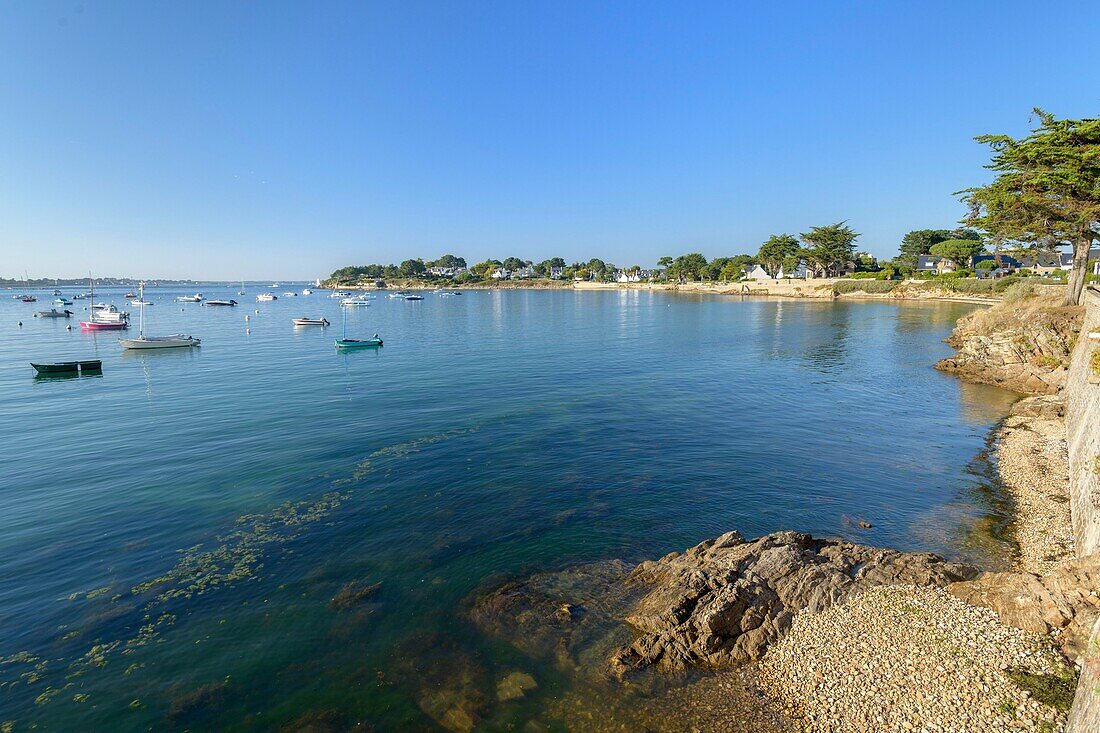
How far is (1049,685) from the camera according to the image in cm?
876

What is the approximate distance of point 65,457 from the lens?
2486 centimetres

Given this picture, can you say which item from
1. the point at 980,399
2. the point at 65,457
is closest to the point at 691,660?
the point at 65,457

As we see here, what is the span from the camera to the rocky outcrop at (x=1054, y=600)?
9531 mm

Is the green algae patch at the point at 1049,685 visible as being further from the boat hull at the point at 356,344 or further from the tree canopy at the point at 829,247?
the tree canopy at the point at 829,247

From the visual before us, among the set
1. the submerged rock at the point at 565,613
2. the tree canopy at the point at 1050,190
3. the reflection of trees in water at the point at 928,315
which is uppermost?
the tree canopy at the point at 1050,190

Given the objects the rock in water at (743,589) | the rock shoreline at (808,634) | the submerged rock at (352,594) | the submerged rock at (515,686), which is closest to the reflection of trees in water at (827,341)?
the rock shoreline at (808,634)

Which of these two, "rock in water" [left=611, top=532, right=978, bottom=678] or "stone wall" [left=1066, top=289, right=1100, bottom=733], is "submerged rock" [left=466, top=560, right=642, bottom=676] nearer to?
"rock in water" [left=611, top=532, right=978, bottom=678]

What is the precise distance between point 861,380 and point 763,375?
7.48 metres

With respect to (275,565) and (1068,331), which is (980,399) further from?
(275,565)

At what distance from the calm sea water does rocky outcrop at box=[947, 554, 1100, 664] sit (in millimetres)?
5077

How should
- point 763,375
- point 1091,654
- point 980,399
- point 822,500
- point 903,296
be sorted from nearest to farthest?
1. point 1091,654
2. point 822,500
3. point 980,399
4. point 763,375
5. point 903,296

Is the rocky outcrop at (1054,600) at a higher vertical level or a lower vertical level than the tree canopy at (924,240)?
lower

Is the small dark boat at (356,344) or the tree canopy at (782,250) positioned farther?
the tree canopy at (782,250)

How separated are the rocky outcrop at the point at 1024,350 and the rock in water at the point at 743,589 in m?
33.0
